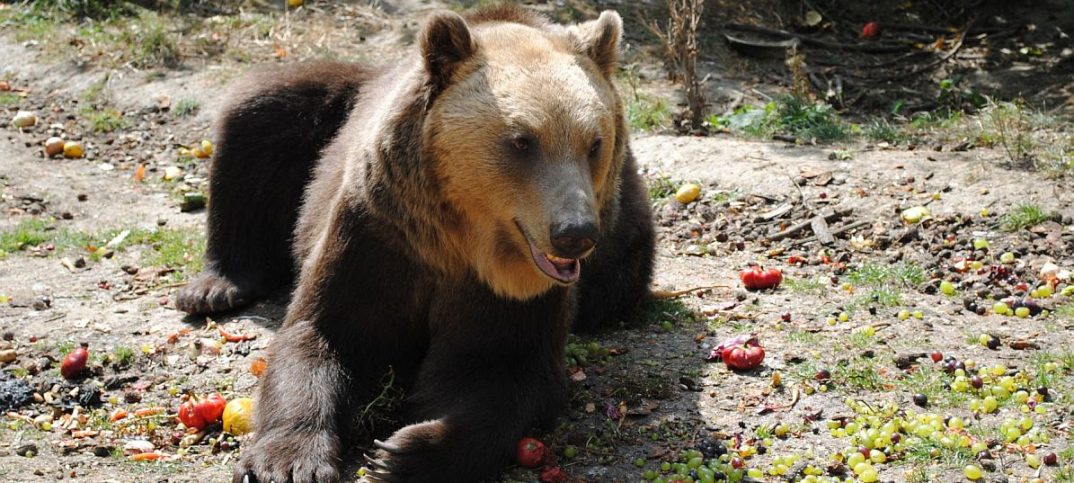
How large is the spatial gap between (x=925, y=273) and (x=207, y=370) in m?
4.33

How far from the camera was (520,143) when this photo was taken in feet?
15.6

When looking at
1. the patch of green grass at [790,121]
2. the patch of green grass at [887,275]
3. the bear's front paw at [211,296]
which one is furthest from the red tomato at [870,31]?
the bear's front paw at [211,296]

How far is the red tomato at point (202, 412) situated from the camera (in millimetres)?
5449

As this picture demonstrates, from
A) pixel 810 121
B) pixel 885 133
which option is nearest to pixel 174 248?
pixel 810 121

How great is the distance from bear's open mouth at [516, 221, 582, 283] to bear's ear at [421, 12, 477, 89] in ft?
2.40

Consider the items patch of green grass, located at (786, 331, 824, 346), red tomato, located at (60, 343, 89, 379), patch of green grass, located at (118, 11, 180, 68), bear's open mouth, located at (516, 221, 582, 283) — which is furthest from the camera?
patch of green grass, located at (118, 11, 180, 68)

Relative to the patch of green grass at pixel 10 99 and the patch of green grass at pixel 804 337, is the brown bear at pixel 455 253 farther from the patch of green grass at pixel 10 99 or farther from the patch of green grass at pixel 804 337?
the patch of green grass at pixel 10 99

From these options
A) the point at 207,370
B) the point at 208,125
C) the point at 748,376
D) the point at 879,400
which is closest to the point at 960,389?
the point at 879,400

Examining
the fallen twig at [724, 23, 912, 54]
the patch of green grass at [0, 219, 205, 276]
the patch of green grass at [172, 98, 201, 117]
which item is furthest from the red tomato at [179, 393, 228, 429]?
the fallen twig at [724, 23, 912, 54]

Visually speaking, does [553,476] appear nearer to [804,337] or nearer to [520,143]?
[520,143]

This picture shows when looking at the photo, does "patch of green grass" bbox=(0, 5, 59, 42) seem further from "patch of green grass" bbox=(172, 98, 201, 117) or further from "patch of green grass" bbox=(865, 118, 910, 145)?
"patch of green grass" bbox=(865, 118, 910, 145)

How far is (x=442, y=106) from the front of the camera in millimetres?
4949

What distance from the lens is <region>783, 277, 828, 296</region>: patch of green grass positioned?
720 cm

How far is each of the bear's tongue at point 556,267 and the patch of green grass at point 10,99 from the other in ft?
26.9
